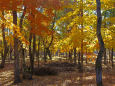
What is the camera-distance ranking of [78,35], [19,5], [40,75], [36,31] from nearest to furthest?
[19,5] < [36,31] < [78,35] < [40,75]

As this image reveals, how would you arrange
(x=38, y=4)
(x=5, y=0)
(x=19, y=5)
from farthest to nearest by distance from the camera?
(x=38, y=4)
(x=19, y=5)
(x=5, y=0)

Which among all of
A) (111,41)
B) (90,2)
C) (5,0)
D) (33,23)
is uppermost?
(90,2)

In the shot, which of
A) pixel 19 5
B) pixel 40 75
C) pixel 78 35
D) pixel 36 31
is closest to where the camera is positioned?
pixel 19 5

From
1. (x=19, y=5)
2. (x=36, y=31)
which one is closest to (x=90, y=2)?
(x=36, y=31)

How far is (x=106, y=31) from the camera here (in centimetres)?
1075

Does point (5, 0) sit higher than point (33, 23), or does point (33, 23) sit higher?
point (5, 0)

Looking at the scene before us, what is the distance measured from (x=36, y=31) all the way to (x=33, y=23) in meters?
0.72

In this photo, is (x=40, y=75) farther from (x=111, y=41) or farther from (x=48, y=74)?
(x=111, y=41)

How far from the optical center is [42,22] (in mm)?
11273

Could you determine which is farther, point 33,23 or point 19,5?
point 33,23

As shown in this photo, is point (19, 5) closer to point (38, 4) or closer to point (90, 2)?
point (38, 4)

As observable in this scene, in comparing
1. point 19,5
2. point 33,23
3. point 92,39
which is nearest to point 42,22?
point 33,23

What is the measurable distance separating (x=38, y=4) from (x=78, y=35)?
14.6 ft

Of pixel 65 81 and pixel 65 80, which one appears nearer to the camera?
pixel 65 81
